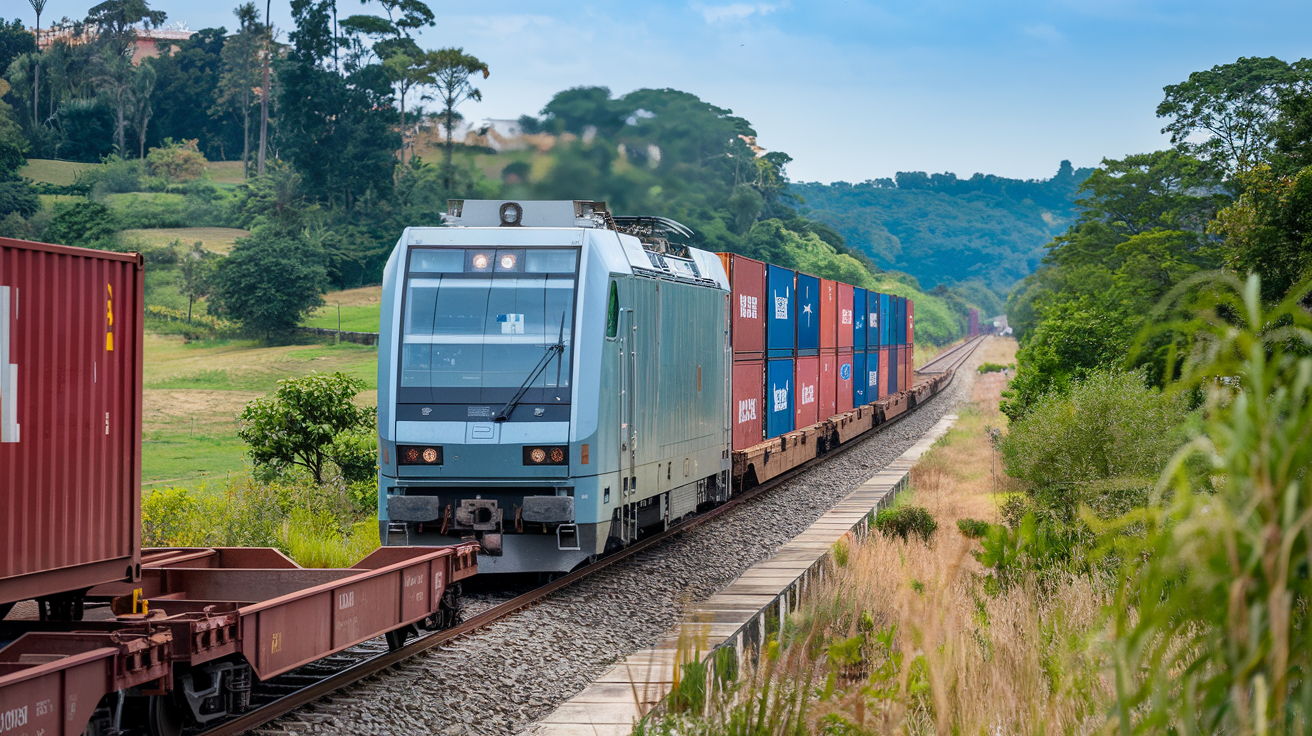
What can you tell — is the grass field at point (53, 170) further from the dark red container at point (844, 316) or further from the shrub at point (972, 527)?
the shrub at point (972, 527)

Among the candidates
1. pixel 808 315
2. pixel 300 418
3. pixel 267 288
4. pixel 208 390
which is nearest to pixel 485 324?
pixel 300 418

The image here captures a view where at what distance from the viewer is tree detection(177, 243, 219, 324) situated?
201ft

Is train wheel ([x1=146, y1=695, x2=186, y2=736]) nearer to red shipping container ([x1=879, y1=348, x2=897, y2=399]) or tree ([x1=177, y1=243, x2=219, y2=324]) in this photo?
red shipping container ([x1=879, y1=348, x2=897, y2=399])

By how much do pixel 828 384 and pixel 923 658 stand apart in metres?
19.5

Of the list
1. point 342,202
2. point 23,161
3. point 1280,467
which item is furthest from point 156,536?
point 23,161

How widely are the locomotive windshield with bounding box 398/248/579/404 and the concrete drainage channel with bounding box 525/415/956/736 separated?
2.63 meters

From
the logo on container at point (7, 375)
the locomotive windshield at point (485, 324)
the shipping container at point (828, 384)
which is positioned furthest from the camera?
the shipping container at point (828, 384)

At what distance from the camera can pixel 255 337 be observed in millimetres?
59406

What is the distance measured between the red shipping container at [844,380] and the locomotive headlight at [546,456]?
1755cm

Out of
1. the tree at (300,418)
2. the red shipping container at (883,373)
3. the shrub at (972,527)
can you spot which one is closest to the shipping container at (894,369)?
the red shipping container at (883,373)

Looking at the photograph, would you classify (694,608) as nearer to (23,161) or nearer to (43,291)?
(43,291)

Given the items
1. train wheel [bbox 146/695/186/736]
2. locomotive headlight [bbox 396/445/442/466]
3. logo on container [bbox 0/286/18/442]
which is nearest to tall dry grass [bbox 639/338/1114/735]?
train wheel [bbox 146/695/186/736]

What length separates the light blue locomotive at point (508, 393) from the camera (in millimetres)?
11078

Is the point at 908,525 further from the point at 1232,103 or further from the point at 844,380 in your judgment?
the point at 1232,103
